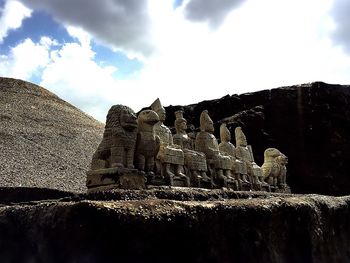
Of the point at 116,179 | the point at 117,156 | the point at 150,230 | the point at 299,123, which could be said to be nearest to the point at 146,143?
the point at 117,156

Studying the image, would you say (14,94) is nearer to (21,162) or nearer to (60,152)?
(60,152)

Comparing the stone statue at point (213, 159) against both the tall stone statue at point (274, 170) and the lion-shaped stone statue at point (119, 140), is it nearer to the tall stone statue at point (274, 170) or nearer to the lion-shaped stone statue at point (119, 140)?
the lion-shaped stone statue at point (119, 140)

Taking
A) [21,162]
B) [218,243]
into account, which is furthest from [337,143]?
[218,243]

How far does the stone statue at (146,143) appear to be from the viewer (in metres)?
9.41

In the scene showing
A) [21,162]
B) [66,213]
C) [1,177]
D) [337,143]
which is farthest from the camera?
[337,143]

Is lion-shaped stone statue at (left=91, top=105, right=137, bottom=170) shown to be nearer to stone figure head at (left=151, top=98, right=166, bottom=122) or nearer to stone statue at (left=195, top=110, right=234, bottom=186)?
stone figure head at (left=151, top=98, right=166, bottom=122)

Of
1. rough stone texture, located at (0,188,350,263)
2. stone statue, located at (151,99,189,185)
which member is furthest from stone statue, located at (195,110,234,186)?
rough stone texture, located at (0,188,350,263)

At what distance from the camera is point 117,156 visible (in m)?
8.82

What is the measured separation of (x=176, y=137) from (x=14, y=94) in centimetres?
3306

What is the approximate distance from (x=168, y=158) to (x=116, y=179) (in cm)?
192

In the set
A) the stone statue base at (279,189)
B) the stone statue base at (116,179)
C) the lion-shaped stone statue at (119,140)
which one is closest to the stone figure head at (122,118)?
the lion-shaped stone statue at (119,140)

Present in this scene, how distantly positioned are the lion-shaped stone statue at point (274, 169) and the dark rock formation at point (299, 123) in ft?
45.7

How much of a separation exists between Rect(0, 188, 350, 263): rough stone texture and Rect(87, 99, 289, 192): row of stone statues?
1951 millimetres

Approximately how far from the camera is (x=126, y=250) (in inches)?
174
